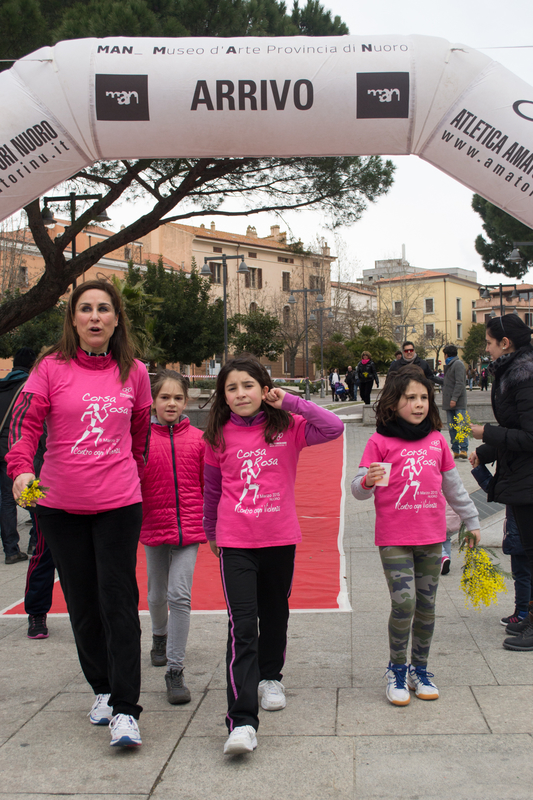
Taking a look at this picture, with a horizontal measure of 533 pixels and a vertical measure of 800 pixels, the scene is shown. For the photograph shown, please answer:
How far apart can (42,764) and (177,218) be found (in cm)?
938

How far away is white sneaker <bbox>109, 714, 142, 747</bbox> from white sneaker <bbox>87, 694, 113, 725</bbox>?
0.84 feet

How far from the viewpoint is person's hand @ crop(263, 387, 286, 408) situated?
316 cm

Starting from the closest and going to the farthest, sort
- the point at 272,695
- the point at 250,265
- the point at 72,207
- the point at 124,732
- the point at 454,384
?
the point at 124,732, the point at 272,695, the point at 454,384, the point at 72,207, the point at 250,265

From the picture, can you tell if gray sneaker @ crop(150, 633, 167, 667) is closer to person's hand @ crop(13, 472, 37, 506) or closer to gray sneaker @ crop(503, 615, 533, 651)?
person's hand @ crop(13, 472, 37, 506)

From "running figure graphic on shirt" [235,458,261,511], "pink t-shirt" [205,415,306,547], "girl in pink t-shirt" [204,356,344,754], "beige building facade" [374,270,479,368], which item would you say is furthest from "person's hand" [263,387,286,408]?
"beige building facade" [374,270,479,368]

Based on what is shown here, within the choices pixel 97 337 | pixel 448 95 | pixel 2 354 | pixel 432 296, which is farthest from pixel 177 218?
pixel 432 296

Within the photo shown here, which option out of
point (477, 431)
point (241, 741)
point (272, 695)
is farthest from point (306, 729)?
point (477, 431)

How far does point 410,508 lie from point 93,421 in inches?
59.8

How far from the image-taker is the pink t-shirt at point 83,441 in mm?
2982

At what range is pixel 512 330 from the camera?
4.11m

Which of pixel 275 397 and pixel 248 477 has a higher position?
pixel 275 397

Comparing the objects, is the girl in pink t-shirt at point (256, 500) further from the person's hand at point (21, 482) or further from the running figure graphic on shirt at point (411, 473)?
the person's hand at point (21, 482)

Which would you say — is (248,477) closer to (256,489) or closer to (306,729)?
(256,489)

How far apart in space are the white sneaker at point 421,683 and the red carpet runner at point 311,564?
4.78 feet
